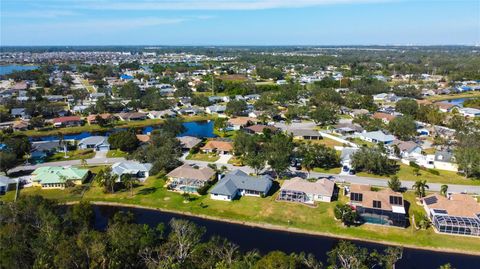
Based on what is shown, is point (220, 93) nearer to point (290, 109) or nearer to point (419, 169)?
point (290, 109)

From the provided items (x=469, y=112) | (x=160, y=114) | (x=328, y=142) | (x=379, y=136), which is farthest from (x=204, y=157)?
(x=469, y=112)

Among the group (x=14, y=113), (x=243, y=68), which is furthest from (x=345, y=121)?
(x=243, y=68)

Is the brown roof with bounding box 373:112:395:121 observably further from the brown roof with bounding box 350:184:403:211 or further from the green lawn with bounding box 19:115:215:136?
the green lawn with bounding box 19:115:215:136

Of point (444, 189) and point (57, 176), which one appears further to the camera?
point (57, 176)

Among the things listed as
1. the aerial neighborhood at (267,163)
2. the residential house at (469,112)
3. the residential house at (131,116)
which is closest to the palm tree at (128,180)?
the aerial neighborhood at (267,163)

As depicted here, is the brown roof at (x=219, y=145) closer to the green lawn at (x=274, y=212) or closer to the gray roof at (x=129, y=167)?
the gray roof at (x=129, y=167)


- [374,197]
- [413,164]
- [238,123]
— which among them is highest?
[374,197]

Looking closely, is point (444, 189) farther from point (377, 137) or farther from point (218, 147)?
point (218, 147)

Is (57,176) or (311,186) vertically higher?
(311,186)
